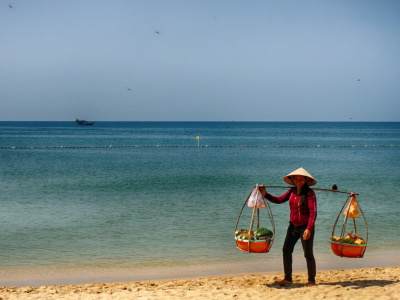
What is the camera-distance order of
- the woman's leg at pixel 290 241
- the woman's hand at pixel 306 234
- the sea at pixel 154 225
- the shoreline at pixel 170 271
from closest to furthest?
the woman's hand at pixel 306 234
the woman's leg at pixel 290 241
the shoreline at pixel 170 271
the sea at pixel 154 225

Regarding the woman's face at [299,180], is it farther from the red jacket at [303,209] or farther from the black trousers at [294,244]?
the black trousers at [294,244]

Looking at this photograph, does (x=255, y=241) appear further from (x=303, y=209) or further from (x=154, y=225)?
(x=154, y=225)

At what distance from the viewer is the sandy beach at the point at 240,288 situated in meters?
6.19

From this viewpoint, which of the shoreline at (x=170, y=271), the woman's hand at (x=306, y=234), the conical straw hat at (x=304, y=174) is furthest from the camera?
the shoreline at (x=170, y=271)

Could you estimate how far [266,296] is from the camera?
Answer: 6.17 metres

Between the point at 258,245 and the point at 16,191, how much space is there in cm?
1555

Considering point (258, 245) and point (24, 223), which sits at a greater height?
point (258, 245)

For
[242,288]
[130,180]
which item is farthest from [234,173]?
[242,288]

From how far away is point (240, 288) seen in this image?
270 inches

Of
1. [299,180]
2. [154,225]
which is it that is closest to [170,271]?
[299,180]

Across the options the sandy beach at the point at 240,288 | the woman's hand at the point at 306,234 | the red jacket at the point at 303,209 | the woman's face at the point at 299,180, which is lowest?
the sandy beach at the point at 240,288

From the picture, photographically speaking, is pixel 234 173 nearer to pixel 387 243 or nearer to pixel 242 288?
pixel 387 243

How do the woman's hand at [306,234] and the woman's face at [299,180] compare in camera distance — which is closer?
the woman's hand at [306,234]

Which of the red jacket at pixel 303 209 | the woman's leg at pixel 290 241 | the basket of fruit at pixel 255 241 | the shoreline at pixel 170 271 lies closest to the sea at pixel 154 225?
the shoreline at pixel 170 271
